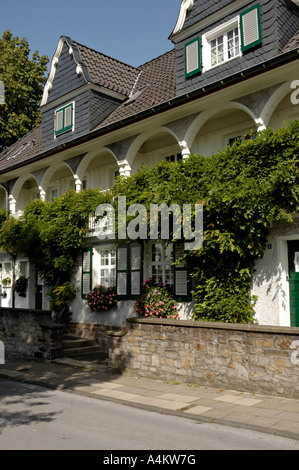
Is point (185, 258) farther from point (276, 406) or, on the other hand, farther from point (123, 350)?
point (276, 406)

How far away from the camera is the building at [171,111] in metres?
11.1

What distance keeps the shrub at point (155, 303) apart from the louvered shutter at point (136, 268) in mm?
388

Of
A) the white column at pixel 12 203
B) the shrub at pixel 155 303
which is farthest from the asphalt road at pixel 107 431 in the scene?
the white column at pixel 12 203

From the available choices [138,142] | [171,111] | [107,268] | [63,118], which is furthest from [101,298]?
[63,118]

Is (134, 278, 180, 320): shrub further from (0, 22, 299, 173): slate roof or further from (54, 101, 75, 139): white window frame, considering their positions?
(54, 101, 75, 139): white window frame

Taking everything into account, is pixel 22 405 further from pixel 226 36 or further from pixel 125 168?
pixel 226 36

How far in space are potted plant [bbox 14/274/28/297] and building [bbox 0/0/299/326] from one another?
0.81 ft

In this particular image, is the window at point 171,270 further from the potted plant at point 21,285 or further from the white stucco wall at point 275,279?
the potted plant at point 21,285

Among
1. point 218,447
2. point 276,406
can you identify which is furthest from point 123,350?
point 218,447

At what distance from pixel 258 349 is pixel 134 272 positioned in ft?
21.0

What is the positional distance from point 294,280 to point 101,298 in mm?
6661

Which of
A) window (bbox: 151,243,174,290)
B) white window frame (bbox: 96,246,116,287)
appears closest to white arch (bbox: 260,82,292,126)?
window (bbox: 151,243,174,290)

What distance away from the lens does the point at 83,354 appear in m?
13.8

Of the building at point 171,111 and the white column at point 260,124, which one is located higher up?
the building at point 171,111
